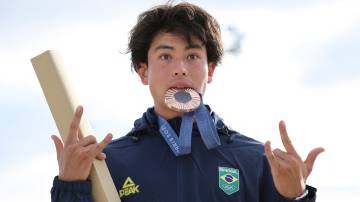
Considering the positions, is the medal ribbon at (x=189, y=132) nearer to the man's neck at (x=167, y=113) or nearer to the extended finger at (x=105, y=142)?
the man's neck at (x=167, y=113)

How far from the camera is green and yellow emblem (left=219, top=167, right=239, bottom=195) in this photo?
720 centimetres

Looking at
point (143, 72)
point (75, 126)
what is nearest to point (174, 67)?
point (143, 72)

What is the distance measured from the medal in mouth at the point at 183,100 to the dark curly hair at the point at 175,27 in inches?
28.5

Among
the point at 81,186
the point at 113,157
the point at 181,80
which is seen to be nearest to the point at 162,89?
the point at 181,80

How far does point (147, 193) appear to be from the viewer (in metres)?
7.20

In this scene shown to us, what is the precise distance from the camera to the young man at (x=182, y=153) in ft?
22.0

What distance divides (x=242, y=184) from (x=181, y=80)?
112 centimetres

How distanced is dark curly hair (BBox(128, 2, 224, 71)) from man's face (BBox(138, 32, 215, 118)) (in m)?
0.15

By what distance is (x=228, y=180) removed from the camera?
285 inches

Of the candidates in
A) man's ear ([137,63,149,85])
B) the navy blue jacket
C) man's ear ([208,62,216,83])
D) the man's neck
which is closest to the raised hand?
the navy blue jacket

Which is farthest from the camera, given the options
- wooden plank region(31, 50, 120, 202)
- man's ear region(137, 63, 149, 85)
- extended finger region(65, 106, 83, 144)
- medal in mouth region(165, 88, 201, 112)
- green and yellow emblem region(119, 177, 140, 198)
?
man's ear region(137, 63, 149, 85)

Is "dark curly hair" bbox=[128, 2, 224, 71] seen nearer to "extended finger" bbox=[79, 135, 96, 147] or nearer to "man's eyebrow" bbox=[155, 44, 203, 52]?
"man's eyebrow" bbox=[155, 44, 203, 52]

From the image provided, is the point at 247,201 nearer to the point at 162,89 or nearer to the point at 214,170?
the point at 214,170

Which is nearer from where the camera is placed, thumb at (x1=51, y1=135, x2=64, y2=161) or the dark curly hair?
thumb at (x1=51, y1=135, x2=64, y2=161)
